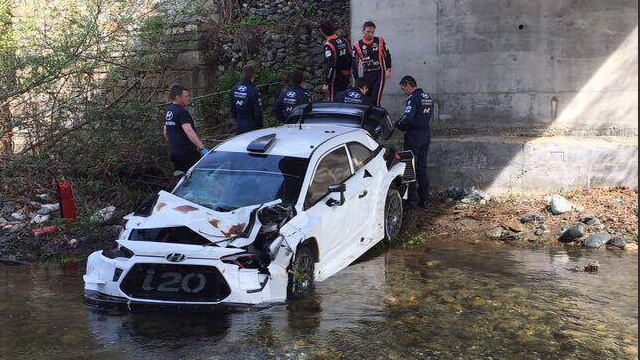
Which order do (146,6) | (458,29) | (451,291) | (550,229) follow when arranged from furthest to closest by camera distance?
(146,6) → (458,29) → (550,229) → (451,291)

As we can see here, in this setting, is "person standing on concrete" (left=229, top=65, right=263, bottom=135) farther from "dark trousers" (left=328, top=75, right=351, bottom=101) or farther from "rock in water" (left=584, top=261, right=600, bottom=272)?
"rock in water" (left=584, top=261, right=600, bottom=272)

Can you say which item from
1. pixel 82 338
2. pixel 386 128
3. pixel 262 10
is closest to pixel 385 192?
pixel 386 128

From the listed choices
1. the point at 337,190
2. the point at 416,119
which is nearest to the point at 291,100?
the point at 416,119

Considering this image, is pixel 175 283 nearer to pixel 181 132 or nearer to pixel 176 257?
pixel 176 257

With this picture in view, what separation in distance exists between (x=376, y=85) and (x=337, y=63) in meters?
0.86

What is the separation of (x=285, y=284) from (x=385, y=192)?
2.60m

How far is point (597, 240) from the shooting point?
8.73 metres

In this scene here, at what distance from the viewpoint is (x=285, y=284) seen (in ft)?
20.1

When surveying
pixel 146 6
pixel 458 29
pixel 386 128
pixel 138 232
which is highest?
pixel 146 6

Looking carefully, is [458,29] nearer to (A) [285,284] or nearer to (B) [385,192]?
(B) [385,192]

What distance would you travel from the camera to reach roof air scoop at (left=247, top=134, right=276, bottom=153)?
24.2 ft

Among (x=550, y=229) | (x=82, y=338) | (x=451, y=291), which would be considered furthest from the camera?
(x=550, y=229)

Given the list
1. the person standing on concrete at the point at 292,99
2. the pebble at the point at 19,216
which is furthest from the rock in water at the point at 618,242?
the pebble at the point at 19,216

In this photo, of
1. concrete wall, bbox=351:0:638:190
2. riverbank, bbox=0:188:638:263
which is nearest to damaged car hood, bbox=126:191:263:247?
riverbank, bbox=0:188:638:263
